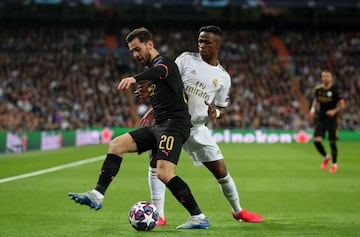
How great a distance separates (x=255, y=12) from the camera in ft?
153

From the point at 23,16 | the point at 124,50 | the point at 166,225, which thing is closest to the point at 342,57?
the point at 124,50

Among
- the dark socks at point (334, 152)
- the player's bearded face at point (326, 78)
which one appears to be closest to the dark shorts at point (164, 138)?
the player's bearded face at point (326, 78)

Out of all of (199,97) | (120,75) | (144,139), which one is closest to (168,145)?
(144,139)

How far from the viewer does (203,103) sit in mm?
7762

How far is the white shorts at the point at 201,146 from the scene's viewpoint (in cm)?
764

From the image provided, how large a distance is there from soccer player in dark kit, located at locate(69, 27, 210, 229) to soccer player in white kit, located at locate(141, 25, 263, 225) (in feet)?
1.35

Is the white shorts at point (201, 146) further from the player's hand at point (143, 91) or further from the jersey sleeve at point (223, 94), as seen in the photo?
the player's hand at point (143, 91)

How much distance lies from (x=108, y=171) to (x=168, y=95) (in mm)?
1052

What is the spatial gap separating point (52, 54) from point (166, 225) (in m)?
33.4

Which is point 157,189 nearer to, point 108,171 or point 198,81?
point 108,171

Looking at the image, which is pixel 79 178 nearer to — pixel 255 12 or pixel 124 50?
pixel 124 50

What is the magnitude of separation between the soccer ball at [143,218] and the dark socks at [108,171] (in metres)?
0.42

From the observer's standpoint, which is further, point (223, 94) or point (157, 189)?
point (223, 94)

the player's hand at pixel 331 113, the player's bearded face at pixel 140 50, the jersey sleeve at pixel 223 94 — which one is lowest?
the player's hand at pixel 331 113
